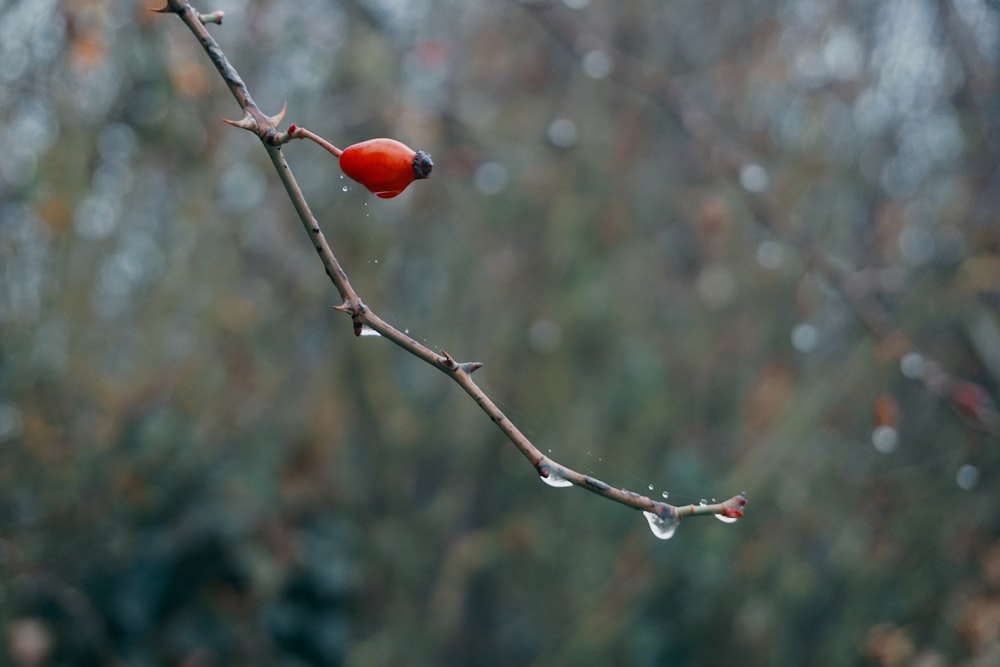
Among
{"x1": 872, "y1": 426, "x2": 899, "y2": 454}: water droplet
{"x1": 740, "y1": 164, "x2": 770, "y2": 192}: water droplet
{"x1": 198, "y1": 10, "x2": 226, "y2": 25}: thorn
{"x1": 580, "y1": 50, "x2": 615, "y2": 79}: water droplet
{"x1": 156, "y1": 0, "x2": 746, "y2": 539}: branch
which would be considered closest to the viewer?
{"x1": 156, "y1": 0, "x2": 746, "y2": 539}: branch

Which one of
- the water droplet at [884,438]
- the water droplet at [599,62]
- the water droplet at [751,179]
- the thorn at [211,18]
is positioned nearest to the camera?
the thorn at [211,18]

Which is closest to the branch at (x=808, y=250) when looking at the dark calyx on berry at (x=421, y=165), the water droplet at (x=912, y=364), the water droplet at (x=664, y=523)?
the water droplet at (x=912, y=364)

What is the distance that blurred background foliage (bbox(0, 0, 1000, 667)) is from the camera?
2508 mm

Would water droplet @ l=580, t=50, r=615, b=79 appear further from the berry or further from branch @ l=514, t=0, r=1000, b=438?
the berry

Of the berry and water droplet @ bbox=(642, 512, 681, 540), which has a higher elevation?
the berry

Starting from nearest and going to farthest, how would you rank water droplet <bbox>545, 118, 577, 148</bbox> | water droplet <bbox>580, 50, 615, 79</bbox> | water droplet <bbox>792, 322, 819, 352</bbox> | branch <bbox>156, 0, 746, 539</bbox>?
branch <bbox>156, 0, 746, 539</bbox> → water droplet <bbox>580, 50, 615, 79</bbox> → water droplet <bbox>792, 322, 819, 352</bbox> → water droplet <bbox>545, 118, 577, 148</bbox>

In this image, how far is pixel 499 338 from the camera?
3.15 m

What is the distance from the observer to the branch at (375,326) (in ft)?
2.76

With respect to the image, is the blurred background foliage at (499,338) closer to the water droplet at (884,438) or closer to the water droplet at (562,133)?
the water droplet at (562,133)

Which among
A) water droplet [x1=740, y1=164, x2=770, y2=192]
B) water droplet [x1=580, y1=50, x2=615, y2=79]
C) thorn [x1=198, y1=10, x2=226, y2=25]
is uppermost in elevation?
thorn [x1=198, y1=10, x2=226, y2=25]

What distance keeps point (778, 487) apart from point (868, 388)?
0.46 m

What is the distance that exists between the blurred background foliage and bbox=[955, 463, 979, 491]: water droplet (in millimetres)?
58

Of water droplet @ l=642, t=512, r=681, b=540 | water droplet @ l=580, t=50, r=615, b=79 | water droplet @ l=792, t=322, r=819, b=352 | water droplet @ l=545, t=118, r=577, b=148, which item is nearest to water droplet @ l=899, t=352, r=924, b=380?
water droplet @ l=792, t=322, r=819, b=352

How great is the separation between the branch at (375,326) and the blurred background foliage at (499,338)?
1401mm
